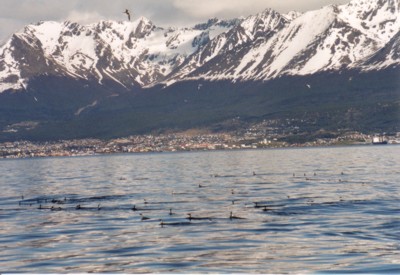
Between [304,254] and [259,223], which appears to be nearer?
[304,254]

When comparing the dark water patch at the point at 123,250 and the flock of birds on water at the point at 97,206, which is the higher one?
the flock of birds on water at the point at 97,206

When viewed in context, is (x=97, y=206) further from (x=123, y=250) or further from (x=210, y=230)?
(x=123, y=250)

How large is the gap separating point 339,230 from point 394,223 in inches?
339

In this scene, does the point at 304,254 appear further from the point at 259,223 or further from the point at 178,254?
the point at 259,223

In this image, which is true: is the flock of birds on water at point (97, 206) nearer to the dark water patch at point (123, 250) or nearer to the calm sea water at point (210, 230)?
the calm sea water at point (210, 230)

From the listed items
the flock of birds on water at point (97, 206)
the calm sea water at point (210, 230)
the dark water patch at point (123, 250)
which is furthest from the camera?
the flock of birds on water at point (97, 206)

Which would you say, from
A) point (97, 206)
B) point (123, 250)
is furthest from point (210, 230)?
point (97, 206)

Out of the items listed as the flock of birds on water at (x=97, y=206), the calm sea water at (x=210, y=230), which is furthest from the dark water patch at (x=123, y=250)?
the flock of birds on water at (x=97, y=206)

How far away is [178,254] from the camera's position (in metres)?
80.0

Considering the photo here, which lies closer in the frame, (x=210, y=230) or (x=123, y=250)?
(x=123, y=250)

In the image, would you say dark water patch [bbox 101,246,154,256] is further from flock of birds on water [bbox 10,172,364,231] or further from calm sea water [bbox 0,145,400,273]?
flock of birds on water [bbox 10,172,364,231]

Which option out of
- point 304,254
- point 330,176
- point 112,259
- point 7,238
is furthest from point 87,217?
point 330,176

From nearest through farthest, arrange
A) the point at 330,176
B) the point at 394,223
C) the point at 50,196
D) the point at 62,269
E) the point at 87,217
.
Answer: the point at 62,269 < the point at 394,223 < the point at 87,217 < the point at 50,196 < the point at 330,176

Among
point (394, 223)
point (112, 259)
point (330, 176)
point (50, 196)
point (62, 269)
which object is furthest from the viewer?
point (330, 176)
